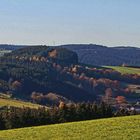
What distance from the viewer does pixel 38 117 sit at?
7769 cm

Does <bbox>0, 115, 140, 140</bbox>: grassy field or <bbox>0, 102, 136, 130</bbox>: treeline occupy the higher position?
<bbox>0, 115, 140, 140</bbox>: grassy field

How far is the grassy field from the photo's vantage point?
1674 inches

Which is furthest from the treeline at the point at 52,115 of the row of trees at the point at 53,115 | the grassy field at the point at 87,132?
the grassy field at the point at 87,132

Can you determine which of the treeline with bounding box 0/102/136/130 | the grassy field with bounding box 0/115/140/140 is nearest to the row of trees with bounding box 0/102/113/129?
the treeline with bounding box 0/102/136/130

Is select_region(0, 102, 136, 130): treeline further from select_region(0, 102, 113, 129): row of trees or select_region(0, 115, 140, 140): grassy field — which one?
select_region(0, 115, 140, 140): grassy field

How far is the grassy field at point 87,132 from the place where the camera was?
42531 mm

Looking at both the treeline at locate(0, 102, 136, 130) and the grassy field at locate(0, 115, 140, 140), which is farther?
the treeline at locate(0, 102, 136, 130)

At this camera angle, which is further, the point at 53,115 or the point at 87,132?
the point at 53,115

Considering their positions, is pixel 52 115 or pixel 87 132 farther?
pixel 52 115

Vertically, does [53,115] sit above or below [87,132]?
below

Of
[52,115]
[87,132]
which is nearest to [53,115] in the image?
[52,115]

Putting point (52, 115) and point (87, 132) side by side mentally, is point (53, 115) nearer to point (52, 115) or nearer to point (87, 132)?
point (52, 115)

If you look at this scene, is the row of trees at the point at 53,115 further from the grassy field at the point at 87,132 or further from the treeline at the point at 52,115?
the grassy field at the point at 87,132

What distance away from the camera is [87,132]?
45500 mm
